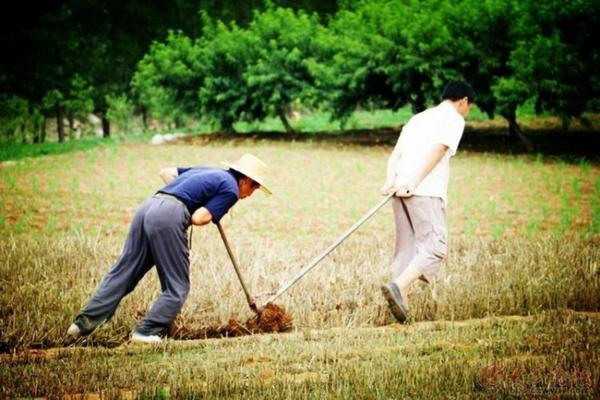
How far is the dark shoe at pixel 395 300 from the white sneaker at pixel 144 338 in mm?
1798

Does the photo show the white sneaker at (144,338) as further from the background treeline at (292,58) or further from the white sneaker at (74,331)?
the background treeline at (292,58)

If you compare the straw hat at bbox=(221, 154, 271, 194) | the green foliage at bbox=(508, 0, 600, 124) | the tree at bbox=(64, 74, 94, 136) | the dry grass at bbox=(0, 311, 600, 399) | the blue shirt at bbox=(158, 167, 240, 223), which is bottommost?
the dry grass at bbox=(0, 311, 600, 399)

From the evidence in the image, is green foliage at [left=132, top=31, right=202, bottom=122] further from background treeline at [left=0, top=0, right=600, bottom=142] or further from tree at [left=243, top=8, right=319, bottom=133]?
tree at [left=243, top=8, right=319, bottom=133]

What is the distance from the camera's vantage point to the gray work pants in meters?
4.90

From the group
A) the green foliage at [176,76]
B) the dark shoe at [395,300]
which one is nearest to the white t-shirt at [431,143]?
the dark shoe at [395,300]

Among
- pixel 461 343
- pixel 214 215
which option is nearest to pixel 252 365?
pixel 214 215

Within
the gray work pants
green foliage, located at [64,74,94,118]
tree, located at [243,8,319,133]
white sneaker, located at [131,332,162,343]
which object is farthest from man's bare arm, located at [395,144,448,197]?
green foliage, located at [64,74,94,118]

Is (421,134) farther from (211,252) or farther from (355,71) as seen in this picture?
(355,71)

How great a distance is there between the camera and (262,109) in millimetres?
24859

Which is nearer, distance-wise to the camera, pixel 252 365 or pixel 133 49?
pixel 252 365

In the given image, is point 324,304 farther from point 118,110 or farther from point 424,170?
point 118,110

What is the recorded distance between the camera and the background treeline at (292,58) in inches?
656

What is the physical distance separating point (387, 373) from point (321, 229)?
6007mm

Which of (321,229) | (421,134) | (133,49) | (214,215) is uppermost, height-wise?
(133,49)
